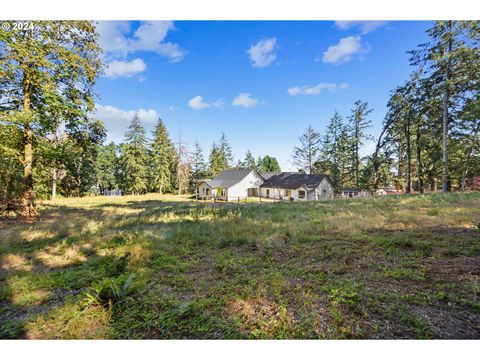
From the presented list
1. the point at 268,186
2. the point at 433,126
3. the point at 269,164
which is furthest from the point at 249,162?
the point at 433,126

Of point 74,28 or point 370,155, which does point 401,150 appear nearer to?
point 370,155

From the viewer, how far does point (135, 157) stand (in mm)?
36562

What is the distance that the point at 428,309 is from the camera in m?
2.45

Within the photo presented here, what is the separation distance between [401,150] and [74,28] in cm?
3814

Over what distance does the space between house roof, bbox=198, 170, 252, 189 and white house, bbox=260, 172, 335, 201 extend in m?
4.84

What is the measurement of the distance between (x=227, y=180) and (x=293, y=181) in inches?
434

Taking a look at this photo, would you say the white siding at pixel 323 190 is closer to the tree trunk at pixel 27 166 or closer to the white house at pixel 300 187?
the white house at pixel 300 187

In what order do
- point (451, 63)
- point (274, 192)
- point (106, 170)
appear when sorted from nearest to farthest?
point (451, 63) → point (274, 192) → point (106, 170)

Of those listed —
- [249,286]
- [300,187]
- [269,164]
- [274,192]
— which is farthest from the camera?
[269,164]

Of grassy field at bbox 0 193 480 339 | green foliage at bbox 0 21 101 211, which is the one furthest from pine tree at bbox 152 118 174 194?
grassy field at bbox 0 193 480 339

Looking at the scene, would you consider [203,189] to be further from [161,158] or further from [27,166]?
[27,166]

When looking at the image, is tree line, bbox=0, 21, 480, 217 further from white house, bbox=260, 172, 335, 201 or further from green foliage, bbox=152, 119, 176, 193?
white house, bbox=260, 172, 335, 201

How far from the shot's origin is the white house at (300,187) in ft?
94.1

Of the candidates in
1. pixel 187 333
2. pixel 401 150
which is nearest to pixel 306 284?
pixel 187 333
